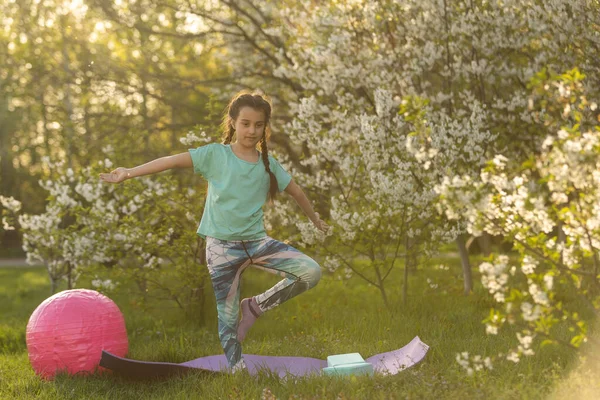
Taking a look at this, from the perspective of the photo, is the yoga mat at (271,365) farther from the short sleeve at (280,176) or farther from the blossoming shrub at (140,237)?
the blossoming shrub at (140,237)

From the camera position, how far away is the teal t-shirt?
15.7 ft

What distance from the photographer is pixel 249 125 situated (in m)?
4.89

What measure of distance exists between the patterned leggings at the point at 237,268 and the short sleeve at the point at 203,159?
484 mm

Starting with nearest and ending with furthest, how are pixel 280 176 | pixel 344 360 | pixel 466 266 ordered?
pixel 344 360, pixel 280 176, pixel 466 266

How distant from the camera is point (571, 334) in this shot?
5590 millimetres

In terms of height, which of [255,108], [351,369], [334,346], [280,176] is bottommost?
[334,346]

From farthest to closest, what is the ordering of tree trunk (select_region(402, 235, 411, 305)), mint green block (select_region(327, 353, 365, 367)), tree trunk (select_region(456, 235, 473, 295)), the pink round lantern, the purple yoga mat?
tree trunk (select_region(456, 235, 473, 295)), tree trunk (select_region(402, 235, 411, 305)), the pink round lantern, the purple yoga mat, mint green block (select_region(327, 353, 365, 367))

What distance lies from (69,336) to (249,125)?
2025mm

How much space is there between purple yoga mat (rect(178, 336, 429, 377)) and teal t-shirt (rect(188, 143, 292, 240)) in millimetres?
933

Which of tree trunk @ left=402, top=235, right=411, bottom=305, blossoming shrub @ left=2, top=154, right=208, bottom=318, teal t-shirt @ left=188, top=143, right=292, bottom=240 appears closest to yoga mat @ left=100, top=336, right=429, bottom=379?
teal t-shirt @ left=188, top=143, right=292, bottom=240

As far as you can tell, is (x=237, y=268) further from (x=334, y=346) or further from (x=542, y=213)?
(x=542, y=213)

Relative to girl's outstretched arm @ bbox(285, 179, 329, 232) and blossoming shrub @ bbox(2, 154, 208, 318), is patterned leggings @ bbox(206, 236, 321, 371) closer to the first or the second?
girl's outstretched arm @ bbox(285, 179, 329, 232)

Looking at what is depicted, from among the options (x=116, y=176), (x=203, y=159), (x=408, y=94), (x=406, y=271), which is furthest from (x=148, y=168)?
(x=408, y=94)

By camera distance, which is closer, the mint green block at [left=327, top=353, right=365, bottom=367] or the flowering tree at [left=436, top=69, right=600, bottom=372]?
the flowering tree at [left=436, top=69, right=600, bottom=372]
